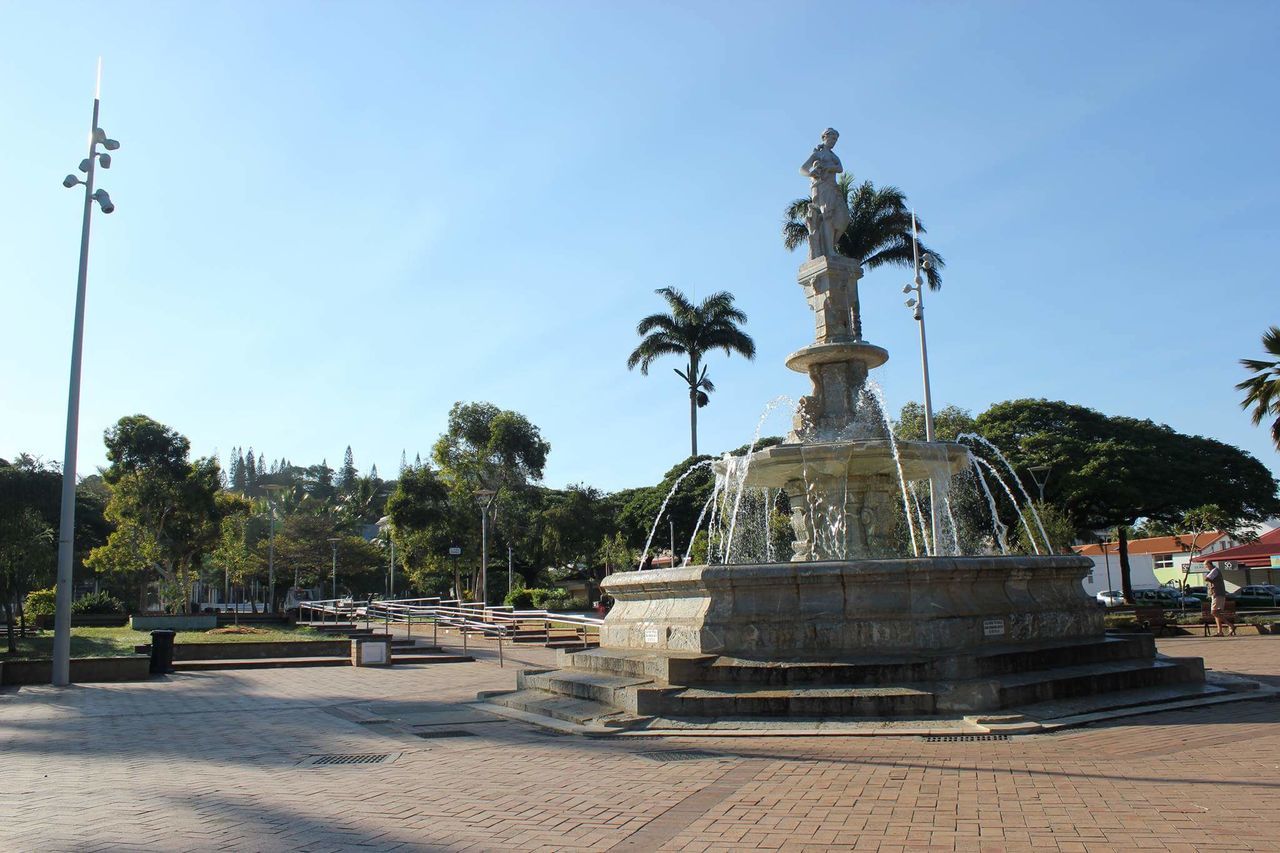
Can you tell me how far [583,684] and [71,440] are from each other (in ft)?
35.5

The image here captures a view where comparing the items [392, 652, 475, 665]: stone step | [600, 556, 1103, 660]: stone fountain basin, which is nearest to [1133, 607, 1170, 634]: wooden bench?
[600, 556, 1103, 660]: stone fountain basin

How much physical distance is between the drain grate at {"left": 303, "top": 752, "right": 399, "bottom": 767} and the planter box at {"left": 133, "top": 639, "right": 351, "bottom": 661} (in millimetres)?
13276

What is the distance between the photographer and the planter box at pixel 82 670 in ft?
50.6

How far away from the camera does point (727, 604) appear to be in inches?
373

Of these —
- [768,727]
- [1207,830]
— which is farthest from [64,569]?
[1207,830]

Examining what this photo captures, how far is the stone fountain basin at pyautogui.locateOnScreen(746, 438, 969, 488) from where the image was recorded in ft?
41.8

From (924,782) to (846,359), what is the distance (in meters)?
10.0

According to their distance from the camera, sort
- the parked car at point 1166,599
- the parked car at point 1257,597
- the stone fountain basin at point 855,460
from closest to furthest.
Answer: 1. the stone fountain basin at point 855,460
2. the parked car at point 1166,599
3. the parked car at point 1257,597

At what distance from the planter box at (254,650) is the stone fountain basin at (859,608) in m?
12.8

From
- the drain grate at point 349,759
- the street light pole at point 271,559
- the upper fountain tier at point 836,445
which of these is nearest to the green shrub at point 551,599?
the street light pole at point 271,559

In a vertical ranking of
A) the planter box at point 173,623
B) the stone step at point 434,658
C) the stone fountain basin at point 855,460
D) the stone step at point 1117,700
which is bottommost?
the stone step at point 434,658

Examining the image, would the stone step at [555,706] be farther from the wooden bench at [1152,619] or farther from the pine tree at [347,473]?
the pine tree at [347,473]

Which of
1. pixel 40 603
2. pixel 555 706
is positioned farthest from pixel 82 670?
pixel 40 603

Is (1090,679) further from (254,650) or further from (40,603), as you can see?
(40,603)
